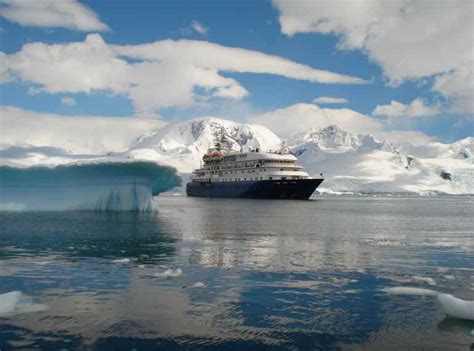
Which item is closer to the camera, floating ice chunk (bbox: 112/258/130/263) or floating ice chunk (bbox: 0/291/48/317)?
floating ice chunk (bbox: 0/291/48/317)

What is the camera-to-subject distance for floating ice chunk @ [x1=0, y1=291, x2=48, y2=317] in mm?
10711

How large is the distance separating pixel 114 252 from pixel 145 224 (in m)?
12.5

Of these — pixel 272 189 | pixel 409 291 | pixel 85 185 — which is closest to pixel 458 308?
pixel 409 291

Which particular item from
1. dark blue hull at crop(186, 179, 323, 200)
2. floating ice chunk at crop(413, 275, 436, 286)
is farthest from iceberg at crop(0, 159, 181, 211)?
dark blue hull at crop(186, 179, 323, 200)

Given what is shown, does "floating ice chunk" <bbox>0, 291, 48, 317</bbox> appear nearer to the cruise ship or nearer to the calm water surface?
the calm water surface

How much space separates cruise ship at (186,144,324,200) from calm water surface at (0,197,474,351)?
6038 cm

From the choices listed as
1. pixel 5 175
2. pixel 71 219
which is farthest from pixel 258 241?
pixel 5 175

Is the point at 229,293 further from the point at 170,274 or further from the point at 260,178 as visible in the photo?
the point at 260,178

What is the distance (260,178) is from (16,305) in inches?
3025

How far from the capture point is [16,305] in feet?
36.6

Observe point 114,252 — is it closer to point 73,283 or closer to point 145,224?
point 73,283

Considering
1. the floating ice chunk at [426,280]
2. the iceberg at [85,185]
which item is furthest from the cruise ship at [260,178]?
the floating ice chunk at [426,280]

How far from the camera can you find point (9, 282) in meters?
13.6

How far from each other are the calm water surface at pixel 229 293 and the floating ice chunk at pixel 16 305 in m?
0.11
